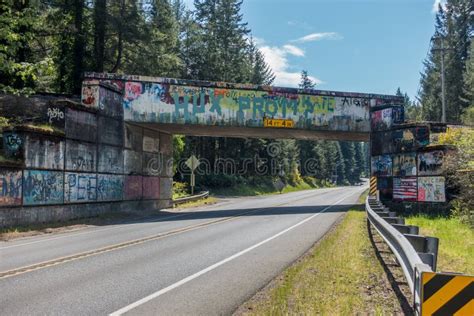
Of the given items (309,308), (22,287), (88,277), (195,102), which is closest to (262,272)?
(309,308)

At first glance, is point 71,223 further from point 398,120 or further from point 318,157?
point 318,157

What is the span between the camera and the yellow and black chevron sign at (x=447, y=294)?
136 inches

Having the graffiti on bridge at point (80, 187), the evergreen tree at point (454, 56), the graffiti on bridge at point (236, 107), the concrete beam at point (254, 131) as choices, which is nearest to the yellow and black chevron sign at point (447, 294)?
the graffiti on bridge at point (80, 187)

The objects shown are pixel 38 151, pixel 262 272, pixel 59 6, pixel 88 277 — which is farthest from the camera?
pixel 59 6

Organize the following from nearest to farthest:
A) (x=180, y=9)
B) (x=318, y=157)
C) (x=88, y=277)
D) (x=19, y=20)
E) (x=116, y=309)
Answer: (x=116, y=309) < (x=88, y=277) < (x=19, y=20) < (x=180, y=9) < (x=318, y=157)

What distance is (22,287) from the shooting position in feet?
24.3

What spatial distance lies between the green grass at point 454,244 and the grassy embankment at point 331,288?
1396 millimetres

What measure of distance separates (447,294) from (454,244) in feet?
29.1

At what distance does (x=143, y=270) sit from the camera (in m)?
8.85

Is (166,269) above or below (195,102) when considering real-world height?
below

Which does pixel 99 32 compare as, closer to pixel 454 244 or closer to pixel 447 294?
pixel 454 244

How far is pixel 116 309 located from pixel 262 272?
3493 millimetres

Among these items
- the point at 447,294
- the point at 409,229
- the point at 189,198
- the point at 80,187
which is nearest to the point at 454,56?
the point at 189,198

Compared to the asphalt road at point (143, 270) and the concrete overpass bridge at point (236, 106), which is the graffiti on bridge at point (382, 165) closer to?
the concrete overpass bridge at point (236, 106)
